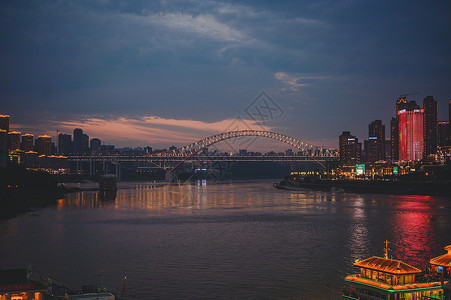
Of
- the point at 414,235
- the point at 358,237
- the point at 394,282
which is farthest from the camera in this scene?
the point at 414,235

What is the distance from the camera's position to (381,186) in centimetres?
7725

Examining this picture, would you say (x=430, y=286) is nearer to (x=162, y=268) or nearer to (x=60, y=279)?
(x=162, y=268)

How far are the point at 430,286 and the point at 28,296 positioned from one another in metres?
9.67

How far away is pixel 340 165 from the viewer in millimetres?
137500

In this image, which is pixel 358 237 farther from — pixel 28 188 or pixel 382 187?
pixel 382 187

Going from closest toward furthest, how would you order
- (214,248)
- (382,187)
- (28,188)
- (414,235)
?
(214,248) < (414,235) < (28,188) < (382,187)

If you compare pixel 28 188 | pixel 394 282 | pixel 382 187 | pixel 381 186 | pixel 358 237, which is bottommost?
pixel 358 237

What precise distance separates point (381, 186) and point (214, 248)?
199ft

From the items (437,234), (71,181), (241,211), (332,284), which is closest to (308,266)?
(332,284)

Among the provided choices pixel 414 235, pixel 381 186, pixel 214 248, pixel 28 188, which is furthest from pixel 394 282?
pixel 381 186

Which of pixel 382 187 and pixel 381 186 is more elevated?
pixel 381 186

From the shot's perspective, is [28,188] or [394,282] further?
[28,188]

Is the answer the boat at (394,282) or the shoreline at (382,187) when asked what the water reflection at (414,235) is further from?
the shoreline at (382,187)

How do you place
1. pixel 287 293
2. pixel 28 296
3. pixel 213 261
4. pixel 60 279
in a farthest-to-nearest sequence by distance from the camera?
1. pixel 213 261
2. pixel 60 279
3. pixel 287 293
4. pixel 28 296
